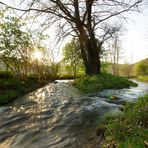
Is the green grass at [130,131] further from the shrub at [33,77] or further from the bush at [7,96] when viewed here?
the shrub at [33,77]

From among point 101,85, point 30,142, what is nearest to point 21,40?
point 101,85

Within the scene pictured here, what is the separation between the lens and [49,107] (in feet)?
32.2

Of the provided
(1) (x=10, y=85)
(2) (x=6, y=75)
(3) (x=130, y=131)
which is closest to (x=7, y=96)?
(1) (x=10, y=85)

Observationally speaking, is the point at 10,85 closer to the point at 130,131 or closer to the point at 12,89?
the point at 12,89

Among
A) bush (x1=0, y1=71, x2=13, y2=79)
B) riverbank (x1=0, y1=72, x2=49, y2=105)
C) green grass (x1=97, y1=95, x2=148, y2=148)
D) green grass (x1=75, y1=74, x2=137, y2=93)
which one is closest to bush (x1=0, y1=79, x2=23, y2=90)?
riverbank (x1=0, y1=72, x2=49, y2=105)

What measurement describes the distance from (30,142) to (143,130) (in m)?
2.63

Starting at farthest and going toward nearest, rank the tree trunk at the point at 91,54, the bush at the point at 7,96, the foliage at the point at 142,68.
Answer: the foliage at the point at 142,68 < the tree trunk at the point at 91,54 < the bush at the point at 7,96

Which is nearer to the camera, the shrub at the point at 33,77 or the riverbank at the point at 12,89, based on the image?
the riverbank at the point at 12,89

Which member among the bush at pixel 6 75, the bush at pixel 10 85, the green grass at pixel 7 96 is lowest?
the green grass at pixel 7 96

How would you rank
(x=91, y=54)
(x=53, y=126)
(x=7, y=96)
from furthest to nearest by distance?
(x=91, y=54) < (x=7, y=96) < (x=53, y=126)

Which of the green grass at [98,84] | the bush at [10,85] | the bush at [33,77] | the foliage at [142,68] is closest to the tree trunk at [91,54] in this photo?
the green grass at [98,84]

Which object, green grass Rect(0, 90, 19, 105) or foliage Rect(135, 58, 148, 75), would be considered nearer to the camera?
green grass Rect(0, 90, 19, 105)

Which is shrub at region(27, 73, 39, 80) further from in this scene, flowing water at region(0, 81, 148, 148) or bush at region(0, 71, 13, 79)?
flowing water at region(0, 81, 148, 148)

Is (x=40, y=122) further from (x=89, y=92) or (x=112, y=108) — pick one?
(x=89, y=92)
